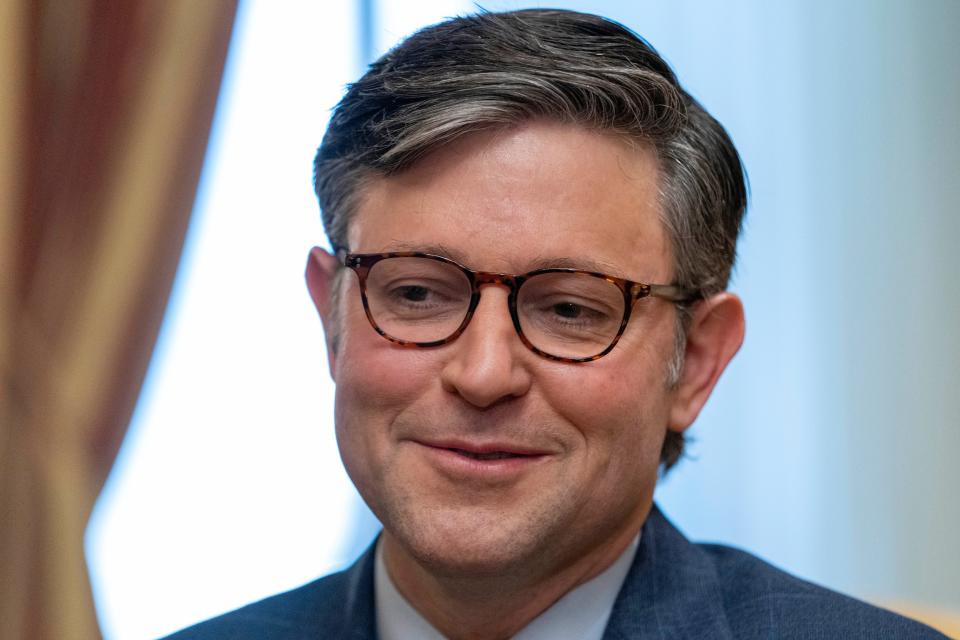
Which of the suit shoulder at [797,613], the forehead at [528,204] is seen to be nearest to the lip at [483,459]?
the forehead at [528,204]

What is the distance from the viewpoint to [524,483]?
1564mm

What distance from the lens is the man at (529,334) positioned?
1.55 metres

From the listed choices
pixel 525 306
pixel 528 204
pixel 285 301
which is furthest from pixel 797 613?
pixel 285 301

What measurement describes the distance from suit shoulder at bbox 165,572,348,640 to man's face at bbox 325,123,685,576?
1.06ft

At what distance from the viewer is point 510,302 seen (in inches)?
60.5

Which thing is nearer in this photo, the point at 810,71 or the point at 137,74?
the point at 137,74

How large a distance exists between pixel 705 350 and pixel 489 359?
0.52 meters

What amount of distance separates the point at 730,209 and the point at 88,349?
114 cm

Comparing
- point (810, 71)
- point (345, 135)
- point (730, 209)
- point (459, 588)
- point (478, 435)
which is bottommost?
point (459, 588)

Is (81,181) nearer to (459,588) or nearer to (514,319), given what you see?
(514,319)

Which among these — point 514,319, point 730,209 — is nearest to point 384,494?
point 514,319

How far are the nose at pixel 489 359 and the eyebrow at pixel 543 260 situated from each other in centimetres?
Result: 6

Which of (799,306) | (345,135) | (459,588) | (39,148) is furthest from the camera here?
(799,306)

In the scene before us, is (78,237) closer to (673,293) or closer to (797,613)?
(673,293)
